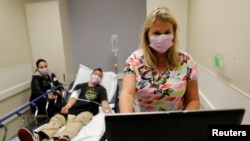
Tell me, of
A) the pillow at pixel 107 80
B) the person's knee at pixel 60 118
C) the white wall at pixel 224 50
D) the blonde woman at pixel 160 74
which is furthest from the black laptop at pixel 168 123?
the pillow at pixel 107 80

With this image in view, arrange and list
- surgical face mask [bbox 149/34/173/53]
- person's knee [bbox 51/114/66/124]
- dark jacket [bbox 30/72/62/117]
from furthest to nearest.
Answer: dark jacket [bbox 30/72/62/117]
person's knee [bbox 51/114/66/124]
surgical face mask [bbox 149/34/173/53]

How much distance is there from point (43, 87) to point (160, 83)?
2.52 meters

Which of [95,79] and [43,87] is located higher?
[95,79]

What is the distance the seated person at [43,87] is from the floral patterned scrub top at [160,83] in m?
2.24

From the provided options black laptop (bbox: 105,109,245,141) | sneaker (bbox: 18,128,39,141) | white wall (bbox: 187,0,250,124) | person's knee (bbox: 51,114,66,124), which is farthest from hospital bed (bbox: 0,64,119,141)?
black laptop (bbox: 105,109,245,141)

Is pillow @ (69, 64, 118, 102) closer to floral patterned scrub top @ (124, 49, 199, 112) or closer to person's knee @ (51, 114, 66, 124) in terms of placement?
person's knee @ (51, 114, 66, 124)

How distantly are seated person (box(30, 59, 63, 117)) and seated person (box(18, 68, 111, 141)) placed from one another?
0.35 metres

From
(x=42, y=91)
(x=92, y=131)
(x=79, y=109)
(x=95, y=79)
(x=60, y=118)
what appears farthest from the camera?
(x=42, y=91)

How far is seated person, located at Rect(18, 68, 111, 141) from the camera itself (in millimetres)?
2258

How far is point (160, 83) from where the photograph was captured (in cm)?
110

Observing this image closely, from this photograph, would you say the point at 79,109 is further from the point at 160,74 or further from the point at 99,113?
the point at 160,74

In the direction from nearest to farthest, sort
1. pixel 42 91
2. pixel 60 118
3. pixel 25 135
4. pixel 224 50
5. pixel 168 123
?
pixel 168 123 < pixel 224 50 < pixel 25 135 < pixel 60 118 < pixel 42 91

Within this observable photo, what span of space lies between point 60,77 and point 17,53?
0.77 metres

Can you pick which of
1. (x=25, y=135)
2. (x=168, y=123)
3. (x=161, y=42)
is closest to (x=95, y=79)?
(x=25, y=135)
